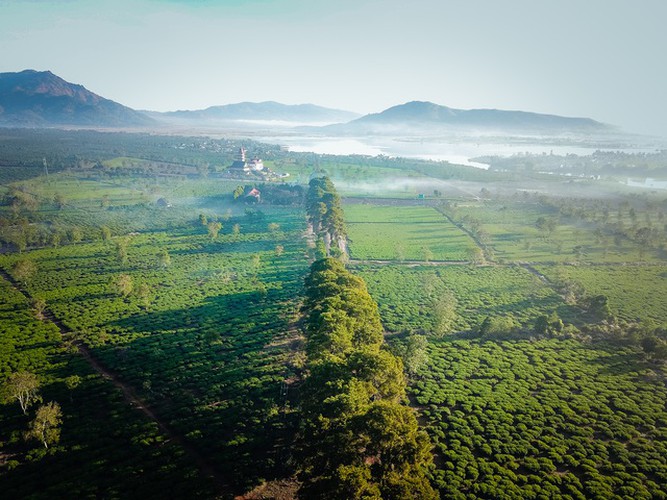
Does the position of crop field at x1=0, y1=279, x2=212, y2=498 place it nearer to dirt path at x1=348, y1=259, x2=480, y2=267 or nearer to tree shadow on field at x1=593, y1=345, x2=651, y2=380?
tree shadow on field at x1=593, y1=345, x2=651, y2=380

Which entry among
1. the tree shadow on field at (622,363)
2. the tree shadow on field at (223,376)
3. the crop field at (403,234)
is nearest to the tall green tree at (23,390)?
the tree shadow on field at (223,376)

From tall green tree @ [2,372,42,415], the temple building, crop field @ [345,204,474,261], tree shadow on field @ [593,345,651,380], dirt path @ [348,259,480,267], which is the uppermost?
the temple building

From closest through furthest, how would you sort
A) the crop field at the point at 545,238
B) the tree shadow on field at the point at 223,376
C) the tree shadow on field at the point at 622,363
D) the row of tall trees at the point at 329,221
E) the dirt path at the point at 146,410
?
1. the dirt path at the point at 146,410
2. the tree shadow on field at the point at 223,376
3. the tree shadow on field at the point at 622,363
4. the crop field at the point at 545,238
5. the row of tall trees at the point at 329,221

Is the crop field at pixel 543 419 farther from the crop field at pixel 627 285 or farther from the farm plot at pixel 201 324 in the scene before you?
the farm plot at pixel 201 324

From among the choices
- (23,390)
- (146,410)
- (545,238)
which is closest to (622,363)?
(146,410)

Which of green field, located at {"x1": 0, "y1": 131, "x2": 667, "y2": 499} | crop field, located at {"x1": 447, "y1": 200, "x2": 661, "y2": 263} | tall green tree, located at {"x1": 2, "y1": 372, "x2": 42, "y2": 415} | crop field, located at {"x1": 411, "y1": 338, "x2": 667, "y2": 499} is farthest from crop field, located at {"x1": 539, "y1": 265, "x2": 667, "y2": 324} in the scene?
tall green tree, located at {"x1": 2, "y1": 372, "x2": 42, "y2": 415}

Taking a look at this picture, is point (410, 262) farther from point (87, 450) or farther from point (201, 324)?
point (87, 450)

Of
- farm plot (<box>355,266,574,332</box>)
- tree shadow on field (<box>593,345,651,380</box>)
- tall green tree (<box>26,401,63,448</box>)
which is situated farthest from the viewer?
farm plot (<box>355,266,574,332</box>)
